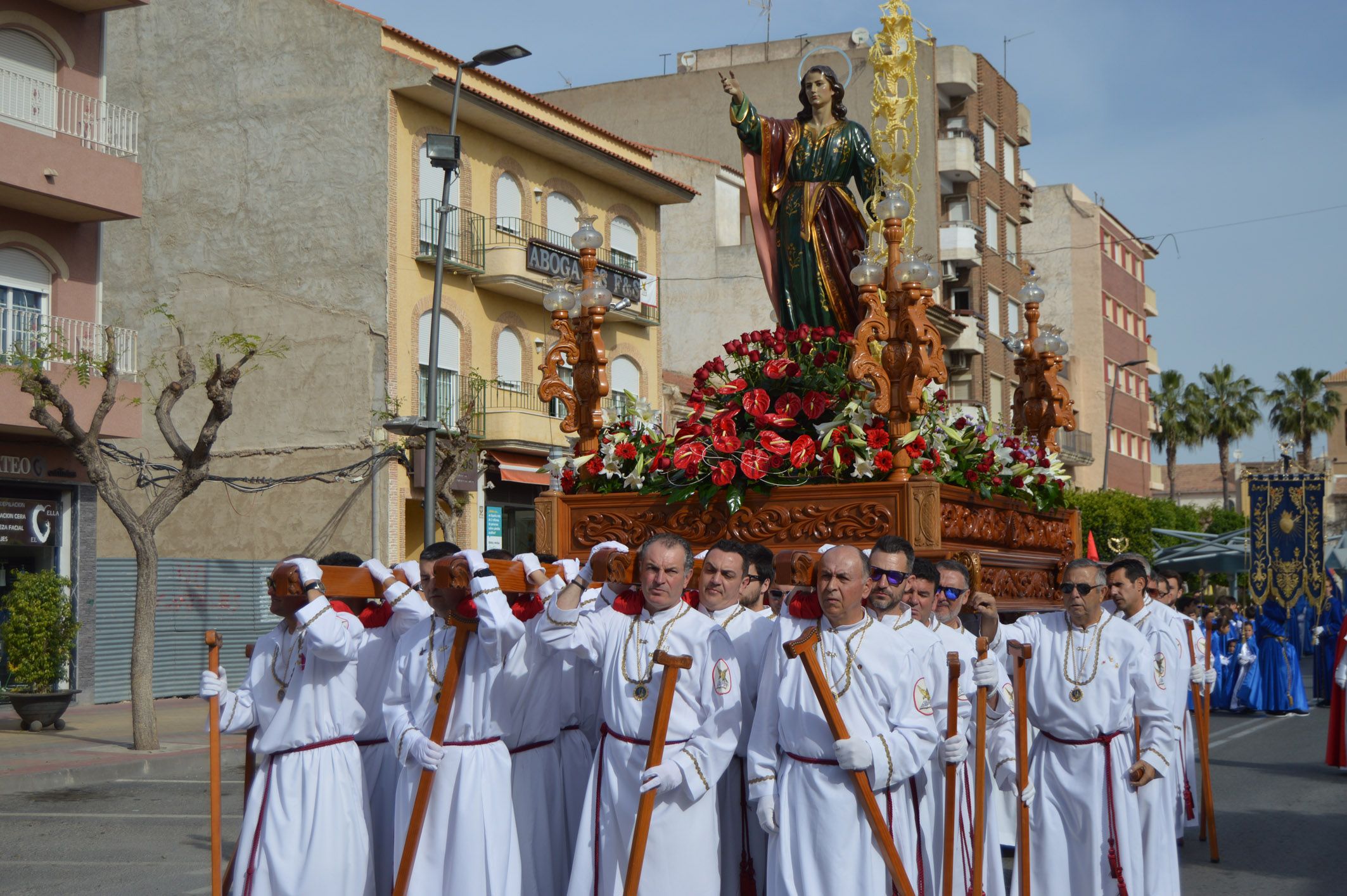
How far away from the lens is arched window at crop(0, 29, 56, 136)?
19.4 meters

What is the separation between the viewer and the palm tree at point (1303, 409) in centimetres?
6066

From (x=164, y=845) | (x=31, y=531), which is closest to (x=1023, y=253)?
(x=31, y=531)

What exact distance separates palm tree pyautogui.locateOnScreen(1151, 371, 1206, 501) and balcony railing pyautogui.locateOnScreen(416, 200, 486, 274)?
139 ft

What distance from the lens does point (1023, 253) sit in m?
54.6

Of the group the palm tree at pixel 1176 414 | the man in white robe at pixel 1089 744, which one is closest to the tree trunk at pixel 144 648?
the man in white robe at pixel 1089 744

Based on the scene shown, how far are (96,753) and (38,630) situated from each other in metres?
3.32

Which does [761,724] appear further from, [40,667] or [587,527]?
[40,667]

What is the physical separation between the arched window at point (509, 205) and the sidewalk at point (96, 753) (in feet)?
38.2

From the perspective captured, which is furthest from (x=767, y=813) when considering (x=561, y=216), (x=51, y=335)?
(x=561, y=216)

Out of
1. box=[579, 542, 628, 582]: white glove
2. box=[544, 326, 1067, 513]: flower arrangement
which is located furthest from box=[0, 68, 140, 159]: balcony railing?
box=[579, 542, 628, 582]: white glove

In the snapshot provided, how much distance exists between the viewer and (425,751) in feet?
19.7

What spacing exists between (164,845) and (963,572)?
5.97 meters

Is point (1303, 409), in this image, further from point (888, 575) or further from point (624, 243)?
point (888, 575)

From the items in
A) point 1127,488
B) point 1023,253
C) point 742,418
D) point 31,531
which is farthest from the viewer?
point 1127,488
